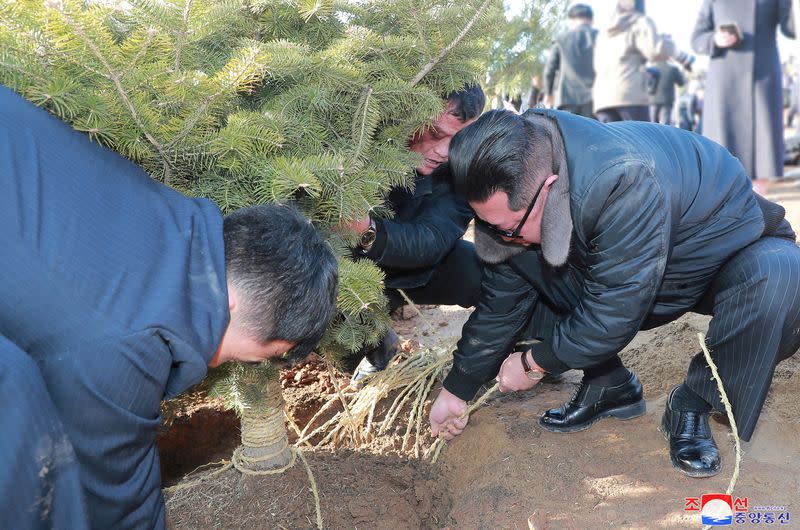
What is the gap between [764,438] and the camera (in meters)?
2.27

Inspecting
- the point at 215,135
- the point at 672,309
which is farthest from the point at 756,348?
the point at 215,135

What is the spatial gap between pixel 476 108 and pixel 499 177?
2.61 feet

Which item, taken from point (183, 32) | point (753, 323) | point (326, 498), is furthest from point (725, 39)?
point (183, 32)

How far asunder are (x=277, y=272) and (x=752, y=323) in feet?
5.00

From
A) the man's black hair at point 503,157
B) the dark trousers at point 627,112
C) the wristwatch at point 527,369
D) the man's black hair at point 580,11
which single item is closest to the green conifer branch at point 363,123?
the man's black hair at point 503,157

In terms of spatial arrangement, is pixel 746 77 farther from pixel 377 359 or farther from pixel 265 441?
pixel 265 441

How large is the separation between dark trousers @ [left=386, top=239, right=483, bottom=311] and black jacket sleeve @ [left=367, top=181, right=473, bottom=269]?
33cm

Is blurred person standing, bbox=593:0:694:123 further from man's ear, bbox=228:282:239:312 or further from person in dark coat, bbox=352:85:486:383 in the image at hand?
man's ear, bbox=228:282:239:312

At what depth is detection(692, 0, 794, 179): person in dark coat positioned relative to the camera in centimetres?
441

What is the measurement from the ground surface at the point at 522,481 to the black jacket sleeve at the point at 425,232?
70cm

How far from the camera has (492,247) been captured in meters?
2.27

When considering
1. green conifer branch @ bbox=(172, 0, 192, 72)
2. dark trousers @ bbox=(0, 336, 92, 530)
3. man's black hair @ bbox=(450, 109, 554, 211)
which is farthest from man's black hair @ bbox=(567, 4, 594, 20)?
dark trousers @ bbox=(0, 336, 92, 530)

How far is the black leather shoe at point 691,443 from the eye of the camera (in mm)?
2109

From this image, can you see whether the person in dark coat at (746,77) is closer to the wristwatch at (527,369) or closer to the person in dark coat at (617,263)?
the person in dark coat at (617,263)
